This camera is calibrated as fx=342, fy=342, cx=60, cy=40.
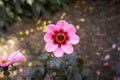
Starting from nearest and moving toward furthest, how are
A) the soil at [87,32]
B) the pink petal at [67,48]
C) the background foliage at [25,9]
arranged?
the pink petal at [67,48] < the soil at [87,32] < the background foliage at [25,9]

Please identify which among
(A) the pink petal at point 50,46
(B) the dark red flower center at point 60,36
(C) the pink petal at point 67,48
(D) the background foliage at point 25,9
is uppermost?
(D) the background foliage at point 25,9

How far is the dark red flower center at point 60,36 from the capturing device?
2041mm

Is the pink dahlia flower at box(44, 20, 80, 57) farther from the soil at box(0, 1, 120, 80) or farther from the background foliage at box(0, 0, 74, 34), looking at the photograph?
the background foliage at box(0, 0, 74, 34)

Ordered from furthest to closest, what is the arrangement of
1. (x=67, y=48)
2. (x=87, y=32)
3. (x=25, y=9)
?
1. (x=25, y=9)
2. (x=87, y=32)
3. (x=67, y=48)

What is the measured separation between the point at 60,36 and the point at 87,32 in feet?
8.22

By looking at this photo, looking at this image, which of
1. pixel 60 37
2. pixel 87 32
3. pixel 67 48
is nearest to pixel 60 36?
pixel 60 37

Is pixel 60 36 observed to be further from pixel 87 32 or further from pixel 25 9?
pixel 25 9

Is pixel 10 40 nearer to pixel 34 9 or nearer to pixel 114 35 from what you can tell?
pixel 34 9

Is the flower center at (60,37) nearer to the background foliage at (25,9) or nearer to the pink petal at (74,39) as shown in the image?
the pink petal at (74,39)

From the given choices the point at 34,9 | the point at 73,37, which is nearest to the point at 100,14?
the point at 34,9

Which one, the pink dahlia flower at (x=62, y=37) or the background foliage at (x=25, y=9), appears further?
the background foliage at (x=25, y=9)

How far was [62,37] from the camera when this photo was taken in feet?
6.78

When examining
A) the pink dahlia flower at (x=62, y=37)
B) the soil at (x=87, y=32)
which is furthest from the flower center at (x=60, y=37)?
the soil at (x=87, y=32)

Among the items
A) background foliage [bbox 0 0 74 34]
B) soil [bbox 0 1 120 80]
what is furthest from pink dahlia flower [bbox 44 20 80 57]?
background foliage [bbox 0 0 74 34]
